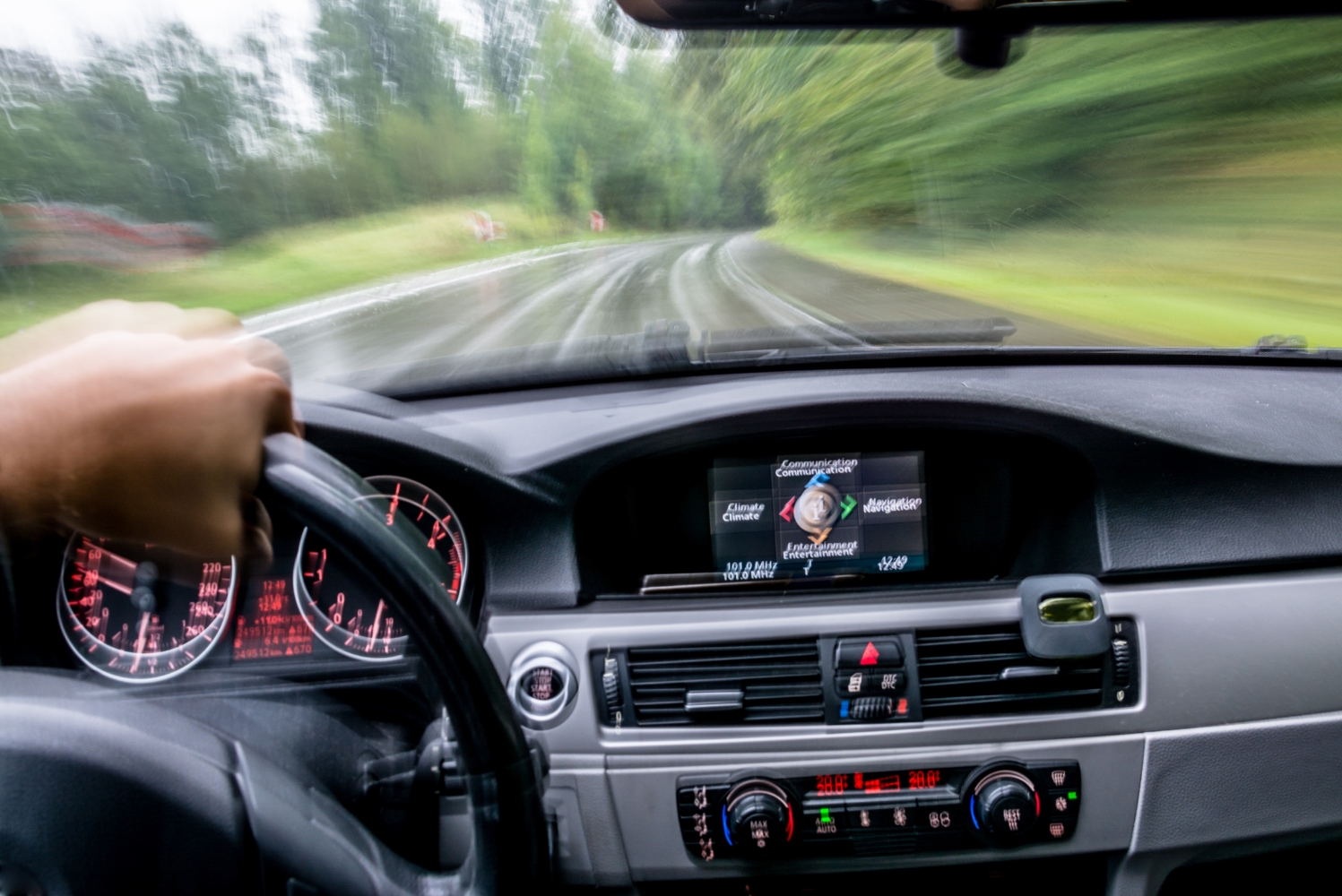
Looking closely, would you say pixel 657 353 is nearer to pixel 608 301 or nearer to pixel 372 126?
pixel 608 301

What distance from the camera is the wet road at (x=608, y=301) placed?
2.80m

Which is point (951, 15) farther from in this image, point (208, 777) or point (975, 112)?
point (208, 777)

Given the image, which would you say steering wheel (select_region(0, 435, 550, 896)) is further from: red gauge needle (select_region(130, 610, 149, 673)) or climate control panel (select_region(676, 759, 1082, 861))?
climate control panel (select_region(676, 759, 1082, 861))

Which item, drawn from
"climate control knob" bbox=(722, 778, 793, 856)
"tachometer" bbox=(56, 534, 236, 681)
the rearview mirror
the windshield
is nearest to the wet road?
the windshield

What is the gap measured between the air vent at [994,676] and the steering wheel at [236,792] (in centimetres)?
128

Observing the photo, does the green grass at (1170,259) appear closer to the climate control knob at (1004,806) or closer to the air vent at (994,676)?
the air vent at (994,676)

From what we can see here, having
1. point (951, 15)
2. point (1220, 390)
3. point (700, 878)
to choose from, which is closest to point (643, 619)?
point (700, 878)

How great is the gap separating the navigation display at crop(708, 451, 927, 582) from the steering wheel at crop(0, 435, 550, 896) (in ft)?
4.25

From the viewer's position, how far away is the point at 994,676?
8.70 feet

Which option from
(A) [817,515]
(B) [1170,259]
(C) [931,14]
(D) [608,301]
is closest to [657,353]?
(D) [608,301]

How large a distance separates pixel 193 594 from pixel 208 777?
2.91ft

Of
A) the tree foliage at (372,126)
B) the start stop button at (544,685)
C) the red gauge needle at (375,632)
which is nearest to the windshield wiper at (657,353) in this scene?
the tree foliage at (372,126)

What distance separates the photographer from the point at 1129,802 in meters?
2.65

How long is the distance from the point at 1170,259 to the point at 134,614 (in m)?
3.68
